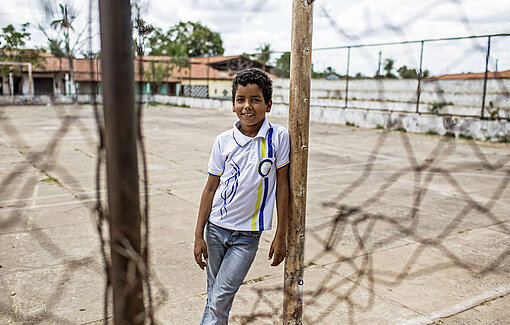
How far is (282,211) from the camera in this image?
83.5 inches

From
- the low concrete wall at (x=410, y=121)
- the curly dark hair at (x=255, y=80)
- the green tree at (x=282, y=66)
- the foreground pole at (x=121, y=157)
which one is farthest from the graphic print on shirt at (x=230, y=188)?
the green tree at (x=282, y=66)

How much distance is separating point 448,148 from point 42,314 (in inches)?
413

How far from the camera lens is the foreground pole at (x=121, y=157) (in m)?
1.03

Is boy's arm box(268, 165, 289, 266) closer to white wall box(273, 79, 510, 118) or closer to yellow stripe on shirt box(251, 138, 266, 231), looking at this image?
yellow stripe on shirt box(251, 138, 266, 231)

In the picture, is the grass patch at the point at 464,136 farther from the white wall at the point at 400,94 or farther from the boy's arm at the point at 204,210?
the boy's arm at the point at 204,210

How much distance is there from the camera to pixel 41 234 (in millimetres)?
4711

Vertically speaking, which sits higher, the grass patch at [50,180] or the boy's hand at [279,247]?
the boy's hand at [279,247]

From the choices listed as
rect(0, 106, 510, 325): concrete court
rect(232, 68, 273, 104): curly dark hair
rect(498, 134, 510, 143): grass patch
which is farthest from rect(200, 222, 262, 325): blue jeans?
rect(498, 134, 510, 143): grass patch

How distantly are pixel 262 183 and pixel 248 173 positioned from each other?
80 mm

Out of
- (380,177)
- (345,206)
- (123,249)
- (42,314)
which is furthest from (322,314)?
(380,177)

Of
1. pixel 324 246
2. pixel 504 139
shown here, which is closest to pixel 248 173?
pixel 324 246

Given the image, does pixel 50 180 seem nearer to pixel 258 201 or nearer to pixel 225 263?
pixel 225 263

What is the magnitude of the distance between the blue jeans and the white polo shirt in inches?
2.6

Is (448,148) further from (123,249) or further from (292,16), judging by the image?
(123,249)
